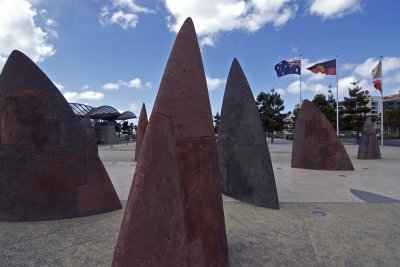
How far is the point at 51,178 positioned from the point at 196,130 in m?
3.56

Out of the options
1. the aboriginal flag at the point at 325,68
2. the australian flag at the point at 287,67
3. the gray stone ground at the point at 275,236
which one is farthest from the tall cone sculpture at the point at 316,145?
the aboriginal flag at the point at 325,68

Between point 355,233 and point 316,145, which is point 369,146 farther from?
point 355,233

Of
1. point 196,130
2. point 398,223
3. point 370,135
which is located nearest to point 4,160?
point 196,130

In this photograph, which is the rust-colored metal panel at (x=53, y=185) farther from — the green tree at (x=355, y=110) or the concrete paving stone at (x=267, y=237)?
the green tree at (x=355, y=110)

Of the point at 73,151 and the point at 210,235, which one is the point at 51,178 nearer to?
the point at 73,151

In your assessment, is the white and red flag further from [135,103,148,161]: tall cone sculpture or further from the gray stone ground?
the gray stone ground

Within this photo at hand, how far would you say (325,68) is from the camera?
24.2m

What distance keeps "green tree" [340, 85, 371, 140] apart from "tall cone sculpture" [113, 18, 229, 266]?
38256 mm

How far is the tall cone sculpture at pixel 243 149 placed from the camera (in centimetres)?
643

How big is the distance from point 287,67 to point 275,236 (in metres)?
22.4

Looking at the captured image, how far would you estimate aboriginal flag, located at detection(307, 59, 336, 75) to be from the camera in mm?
23984

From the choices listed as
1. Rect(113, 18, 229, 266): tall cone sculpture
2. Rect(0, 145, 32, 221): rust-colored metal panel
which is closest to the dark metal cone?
Rect(113, 18, 229, 266): tall cone sculpture

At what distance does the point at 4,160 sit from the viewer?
5258mm

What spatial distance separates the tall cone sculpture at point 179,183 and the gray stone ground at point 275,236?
0.98 m
